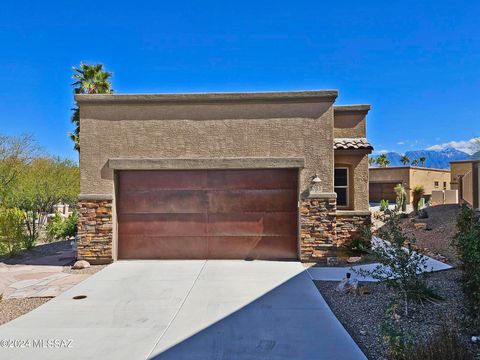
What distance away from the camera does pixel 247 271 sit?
8883 mm

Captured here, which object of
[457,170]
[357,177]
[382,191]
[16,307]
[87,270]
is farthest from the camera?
[382,191]

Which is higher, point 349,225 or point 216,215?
point 216,215

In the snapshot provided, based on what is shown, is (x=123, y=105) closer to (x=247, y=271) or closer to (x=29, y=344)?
(x=247, y=271)

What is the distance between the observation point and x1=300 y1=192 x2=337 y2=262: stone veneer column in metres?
9.77

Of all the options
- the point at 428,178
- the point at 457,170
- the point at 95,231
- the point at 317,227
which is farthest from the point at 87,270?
the point at 428,178

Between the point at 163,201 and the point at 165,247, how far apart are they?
4.28 ft

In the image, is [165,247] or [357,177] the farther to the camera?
[357,177]

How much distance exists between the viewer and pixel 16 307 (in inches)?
260

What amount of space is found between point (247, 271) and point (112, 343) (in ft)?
14.5

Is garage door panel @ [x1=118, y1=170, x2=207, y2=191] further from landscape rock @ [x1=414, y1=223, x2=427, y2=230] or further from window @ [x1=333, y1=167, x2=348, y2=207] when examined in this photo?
landscape rock @ [x1=414, y1=223, x2=427, y2=230]

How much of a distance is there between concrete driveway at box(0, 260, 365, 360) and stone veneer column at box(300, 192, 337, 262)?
1729mm

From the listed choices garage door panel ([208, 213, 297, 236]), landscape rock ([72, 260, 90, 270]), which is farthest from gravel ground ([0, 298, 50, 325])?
garage door panel ([208, 213, 297, 236])

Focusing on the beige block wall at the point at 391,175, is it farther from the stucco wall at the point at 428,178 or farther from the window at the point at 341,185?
the window at the point at 341,185

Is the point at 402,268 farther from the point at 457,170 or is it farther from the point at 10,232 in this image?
the point at 457,170
